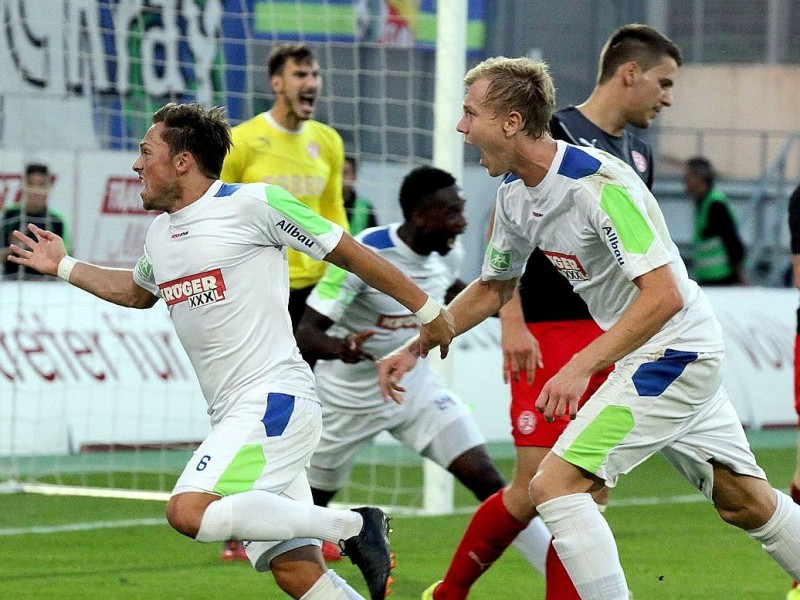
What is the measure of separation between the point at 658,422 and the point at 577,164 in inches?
32.4

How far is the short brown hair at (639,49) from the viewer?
19.4ft

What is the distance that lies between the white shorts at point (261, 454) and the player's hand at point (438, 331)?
0.42m

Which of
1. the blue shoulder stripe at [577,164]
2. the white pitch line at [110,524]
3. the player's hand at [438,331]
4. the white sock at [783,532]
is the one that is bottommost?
the white pitch line at [110,524]

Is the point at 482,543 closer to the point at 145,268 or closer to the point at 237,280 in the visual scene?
the point at 237,280

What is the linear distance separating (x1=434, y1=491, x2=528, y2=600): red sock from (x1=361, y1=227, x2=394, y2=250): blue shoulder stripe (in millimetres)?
1528

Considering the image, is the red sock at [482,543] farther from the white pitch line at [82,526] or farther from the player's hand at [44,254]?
the white pitch line at [82,526]

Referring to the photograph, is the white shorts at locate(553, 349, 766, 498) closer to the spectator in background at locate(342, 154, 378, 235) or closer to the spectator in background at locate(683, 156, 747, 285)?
the spectator in background at locate(342, 154, 378, 235)

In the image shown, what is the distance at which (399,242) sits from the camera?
23.4ft

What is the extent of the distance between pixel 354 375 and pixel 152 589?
1.34 metres

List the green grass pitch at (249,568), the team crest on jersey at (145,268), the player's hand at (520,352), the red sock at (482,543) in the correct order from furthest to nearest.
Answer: the green grass pitch at (249,568) < the red sock at (482,543) < the player's hand at (520,352) < the team crest on jersey at (145,268)

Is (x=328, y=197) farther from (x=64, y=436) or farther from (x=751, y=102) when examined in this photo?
(x=751, y=102)

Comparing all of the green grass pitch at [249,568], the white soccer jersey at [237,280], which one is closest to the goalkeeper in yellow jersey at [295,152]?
the green grass pitch at [249,568]

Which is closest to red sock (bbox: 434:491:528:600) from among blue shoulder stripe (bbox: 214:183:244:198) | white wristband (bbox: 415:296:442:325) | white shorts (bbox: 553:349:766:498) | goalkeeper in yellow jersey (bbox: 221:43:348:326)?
white shorts (bbox: 553:349:766:498)

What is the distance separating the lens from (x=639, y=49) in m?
5.91
